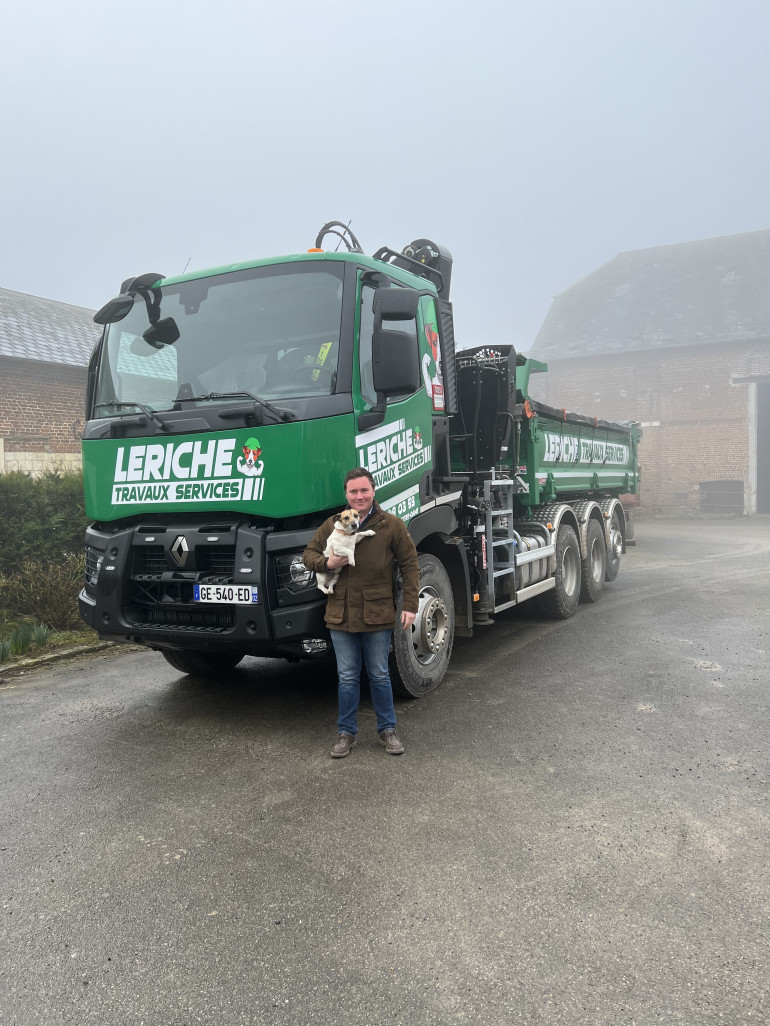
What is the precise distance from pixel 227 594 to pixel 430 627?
1.65m

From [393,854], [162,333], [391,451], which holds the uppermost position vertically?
[162,333]

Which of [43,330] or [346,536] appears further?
[43,330]

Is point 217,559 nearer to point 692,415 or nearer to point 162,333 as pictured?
point 162,333

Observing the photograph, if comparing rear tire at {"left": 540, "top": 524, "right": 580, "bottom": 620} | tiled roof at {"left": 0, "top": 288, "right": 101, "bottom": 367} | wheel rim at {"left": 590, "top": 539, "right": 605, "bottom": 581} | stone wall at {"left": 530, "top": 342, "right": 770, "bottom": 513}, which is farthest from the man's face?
stone wall at {"left": 530, "top": 342, "right": 770, "bottom": 513}

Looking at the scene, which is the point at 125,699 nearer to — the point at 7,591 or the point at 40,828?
the point at 40,828

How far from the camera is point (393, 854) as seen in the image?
3.22 metres

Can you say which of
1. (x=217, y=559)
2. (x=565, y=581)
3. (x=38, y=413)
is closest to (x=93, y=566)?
(x=217, y=559)

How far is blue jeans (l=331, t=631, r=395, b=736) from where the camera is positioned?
14.4 ft

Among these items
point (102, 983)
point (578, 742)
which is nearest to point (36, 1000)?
point (102, 983)

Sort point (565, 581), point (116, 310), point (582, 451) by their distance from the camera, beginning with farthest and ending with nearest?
point (582, 451) → point (565, 581) → point (116, 310)

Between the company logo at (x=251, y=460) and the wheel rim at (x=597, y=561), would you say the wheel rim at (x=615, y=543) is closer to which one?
the wheel rim at (x=597, y=561)

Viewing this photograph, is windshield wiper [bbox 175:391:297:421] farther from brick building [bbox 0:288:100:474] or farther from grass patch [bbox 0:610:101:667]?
brick building [bbox 0:288:100:474]

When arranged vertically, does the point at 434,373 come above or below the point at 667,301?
below

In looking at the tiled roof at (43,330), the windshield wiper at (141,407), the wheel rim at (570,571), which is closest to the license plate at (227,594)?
the windshield wiper at (141,407)
